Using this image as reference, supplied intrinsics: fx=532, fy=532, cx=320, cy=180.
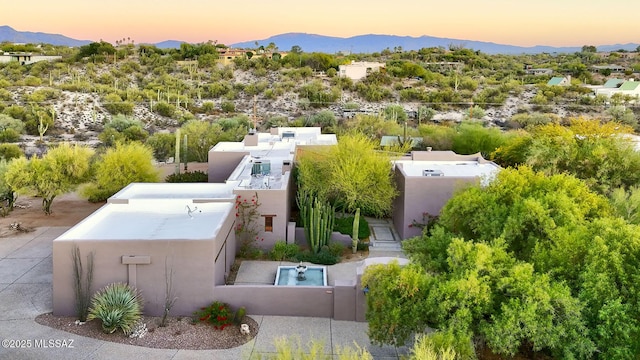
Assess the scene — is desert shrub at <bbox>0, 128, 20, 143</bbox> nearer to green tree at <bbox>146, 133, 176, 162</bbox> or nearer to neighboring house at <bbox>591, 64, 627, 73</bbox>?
green tree at <bbox>146, 133, 176, 162</bbox>

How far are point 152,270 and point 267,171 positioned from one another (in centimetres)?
865

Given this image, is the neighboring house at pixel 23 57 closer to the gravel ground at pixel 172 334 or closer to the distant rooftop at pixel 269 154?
the distant rooftop at pixel 269 154

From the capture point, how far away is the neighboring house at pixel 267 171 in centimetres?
1805

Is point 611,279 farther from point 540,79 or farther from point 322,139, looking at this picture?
point 540,79

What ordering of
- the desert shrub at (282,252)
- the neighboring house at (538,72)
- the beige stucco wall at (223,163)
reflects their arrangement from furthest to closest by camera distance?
the neighboring house at (538,72) < the beige stucco wall at (223,163) < the desert shrub at (282,252)

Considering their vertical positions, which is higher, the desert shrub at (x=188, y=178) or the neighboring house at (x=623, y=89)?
the neighboring house at (x=623, y=89)

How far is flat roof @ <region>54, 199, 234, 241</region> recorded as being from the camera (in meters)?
14.0

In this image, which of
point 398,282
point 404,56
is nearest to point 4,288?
point 398,282

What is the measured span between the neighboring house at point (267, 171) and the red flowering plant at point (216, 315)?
17.1 feet

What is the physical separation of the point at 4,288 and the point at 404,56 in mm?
76893

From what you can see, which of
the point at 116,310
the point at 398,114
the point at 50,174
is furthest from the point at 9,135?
the point at 116,310

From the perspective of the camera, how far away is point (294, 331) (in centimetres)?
1264

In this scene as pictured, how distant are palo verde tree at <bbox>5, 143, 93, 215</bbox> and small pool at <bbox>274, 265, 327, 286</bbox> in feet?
36.4

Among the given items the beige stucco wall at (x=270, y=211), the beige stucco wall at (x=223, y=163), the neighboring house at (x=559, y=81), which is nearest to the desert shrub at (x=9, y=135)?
the beige stucco wall at (x=223, y=163)
